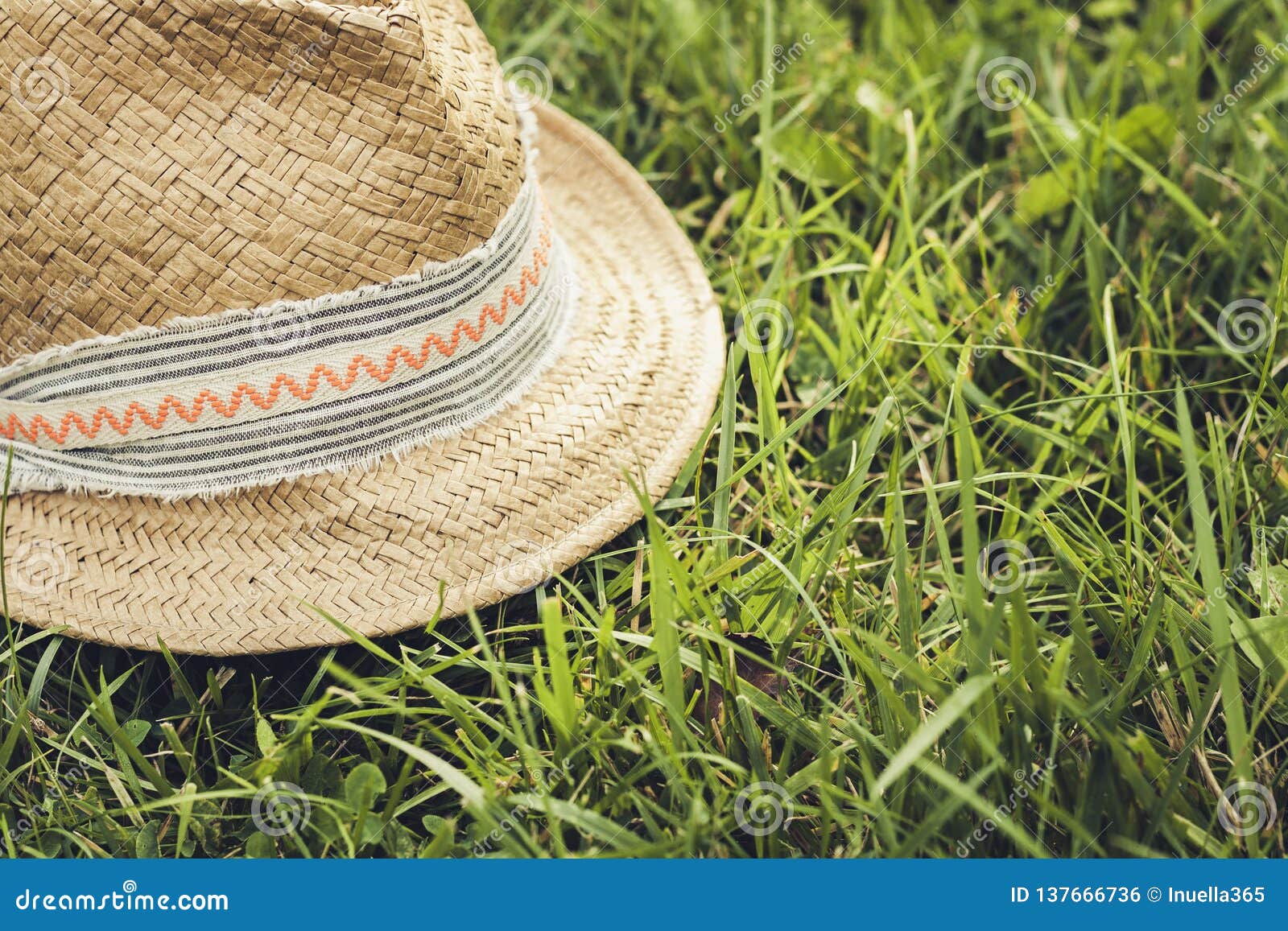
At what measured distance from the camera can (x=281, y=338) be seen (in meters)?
1.48

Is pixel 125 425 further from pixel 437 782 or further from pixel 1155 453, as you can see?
pixel 1155 453

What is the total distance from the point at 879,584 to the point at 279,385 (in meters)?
1.05

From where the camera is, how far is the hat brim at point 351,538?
61.1 inches

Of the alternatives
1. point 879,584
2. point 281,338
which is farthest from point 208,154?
point 879,584

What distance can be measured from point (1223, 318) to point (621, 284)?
1.23 meters

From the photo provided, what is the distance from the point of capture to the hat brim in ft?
5.09

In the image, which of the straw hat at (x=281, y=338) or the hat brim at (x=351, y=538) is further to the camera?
the hat brim at (x=351, y=538)

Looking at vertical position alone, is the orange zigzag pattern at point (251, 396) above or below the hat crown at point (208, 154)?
below

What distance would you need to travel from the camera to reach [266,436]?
1.54 meters

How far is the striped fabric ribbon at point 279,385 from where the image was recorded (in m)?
1.48

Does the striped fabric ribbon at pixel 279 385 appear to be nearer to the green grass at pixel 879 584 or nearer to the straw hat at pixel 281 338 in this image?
the straw hat at pixel 281 338

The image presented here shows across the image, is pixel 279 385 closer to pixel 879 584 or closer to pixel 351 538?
pixel 351 538

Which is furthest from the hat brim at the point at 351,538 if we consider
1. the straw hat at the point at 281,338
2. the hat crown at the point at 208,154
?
the hat crown at the point at 208,154

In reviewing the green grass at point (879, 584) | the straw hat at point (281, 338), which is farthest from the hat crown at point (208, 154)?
the green grass at point (879, 584)
